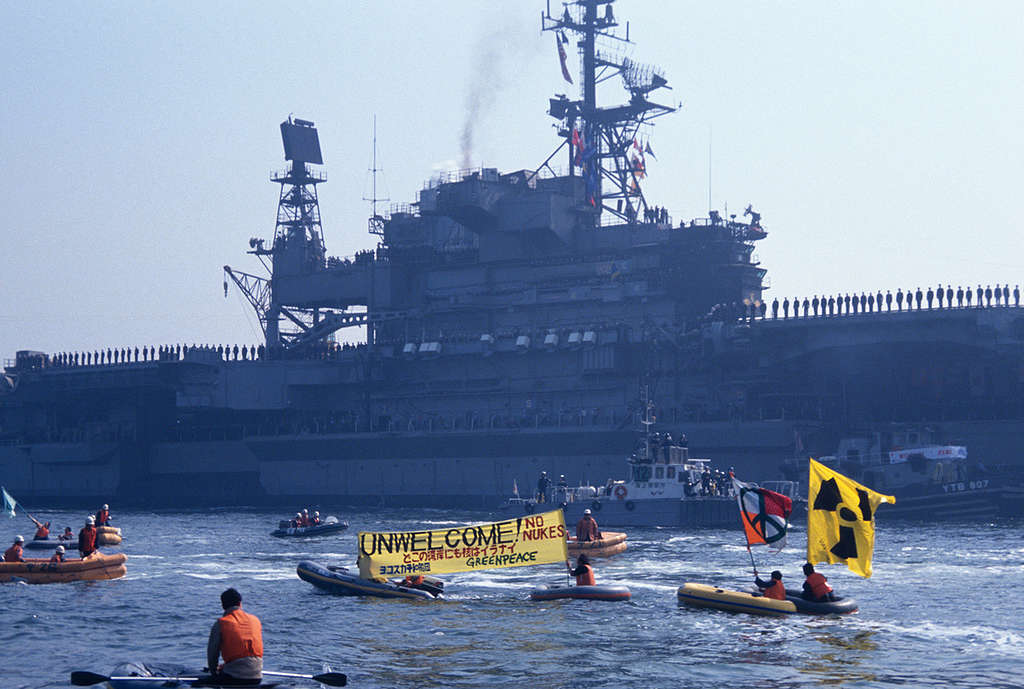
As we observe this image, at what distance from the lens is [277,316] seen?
92750mm

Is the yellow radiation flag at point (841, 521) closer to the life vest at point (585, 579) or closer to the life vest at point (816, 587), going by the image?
the life vest at point (816, 587)

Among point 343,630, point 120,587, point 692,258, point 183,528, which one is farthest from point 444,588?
point 692,258

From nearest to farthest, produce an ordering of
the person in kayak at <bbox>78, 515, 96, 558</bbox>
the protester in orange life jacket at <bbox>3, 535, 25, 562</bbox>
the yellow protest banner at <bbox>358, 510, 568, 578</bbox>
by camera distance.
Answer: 1. the yellow protest banner at <bbox>358, 510, 568, 578</bbox>
2. the protester in orange life jacket at <bbox>3, 535, 25, 562</bbox>
3. the person in kayak at <bbox>78, 515, 96, 558</bbox>

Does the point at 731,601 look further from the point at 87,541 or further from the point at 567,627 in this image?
the point at 87,541

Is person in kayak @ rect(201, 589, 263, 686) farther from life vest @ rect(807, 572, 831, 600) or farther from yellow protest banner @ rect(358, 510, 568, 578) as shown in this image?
life vest @ rect(807, 572, 831, 600)

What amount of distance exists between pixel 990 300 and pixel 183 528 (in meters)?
38.6

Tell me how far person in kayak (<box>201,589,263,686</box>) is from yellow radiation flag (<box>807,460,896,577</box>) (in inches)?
550

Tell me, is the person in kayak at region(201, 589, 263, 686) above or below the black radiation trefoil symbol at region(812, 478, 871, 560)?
below

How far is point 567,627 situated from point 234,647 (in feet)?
39.3

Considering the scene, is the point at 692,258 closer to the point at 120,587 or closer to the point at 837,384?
the point at 837,384

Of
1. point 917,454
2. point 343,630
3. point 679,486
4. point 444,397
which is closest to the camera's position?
point 343,630

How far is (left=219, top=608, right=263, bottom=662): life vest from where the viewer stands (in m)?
19.1

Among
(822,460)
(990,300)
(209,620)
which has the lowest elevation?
(209,620)

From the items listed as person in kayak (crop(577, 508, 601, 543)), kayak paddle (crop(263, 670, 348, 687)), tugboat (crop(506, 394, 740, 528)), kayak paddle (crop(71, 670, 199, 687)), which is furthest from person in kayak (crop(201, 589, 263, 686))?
tugboat (crop(506, 394, 740, 528))
